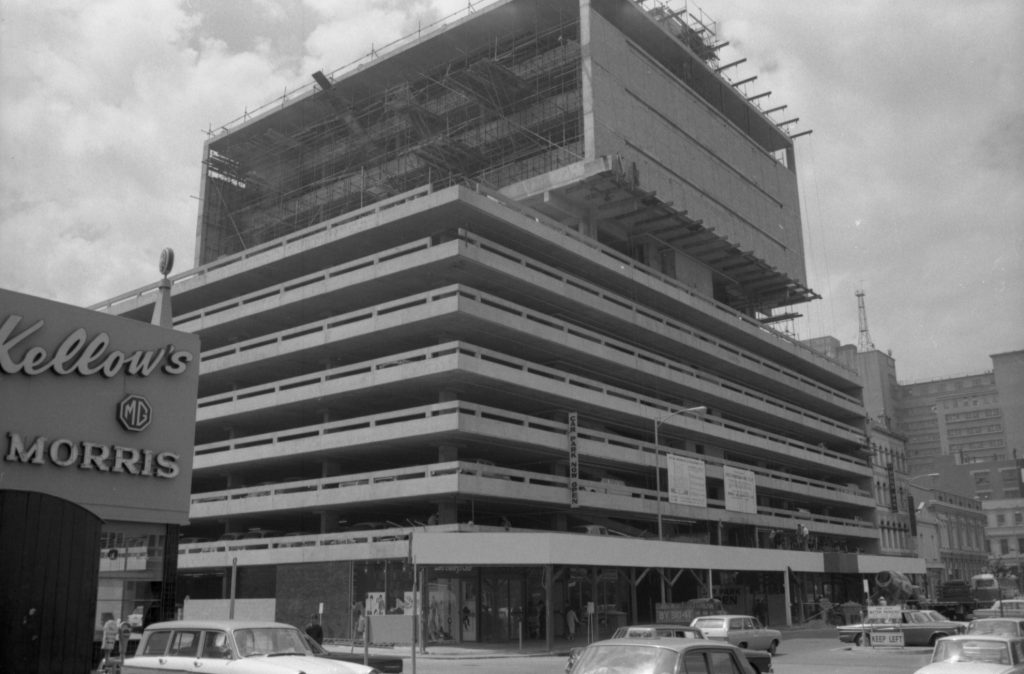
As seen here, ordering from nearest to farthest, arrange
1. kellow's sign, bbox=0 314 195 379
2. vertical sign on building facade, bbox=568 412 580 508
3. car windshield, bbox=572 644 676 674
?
1. car windshield, bbox=572 644 676 674
2. kellow's sign, bbox=0 314 195 379
3. vertical sign on building facade, bbox=568 412 580 508

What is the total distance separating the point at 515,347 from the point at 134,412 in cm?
2745

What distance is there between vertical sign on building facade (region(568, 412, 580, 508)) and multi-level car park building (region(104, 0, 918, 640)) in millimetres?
231

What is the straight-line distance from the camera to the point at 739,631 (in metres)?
32.0

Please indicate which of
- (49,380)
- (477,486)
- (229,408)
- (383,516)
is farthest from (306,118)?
(49,380)

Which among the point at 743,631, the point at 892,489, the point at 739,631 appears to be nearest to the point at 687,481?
the point at 743,631

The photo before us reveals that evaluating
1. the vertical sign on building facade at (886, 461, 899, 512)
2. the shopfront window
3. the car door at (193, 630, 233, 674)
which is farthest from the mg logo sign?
the vertical sign on building facade at (886, 461, 899, 512)

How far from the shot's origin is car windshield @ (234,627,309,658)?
14484 millimetres

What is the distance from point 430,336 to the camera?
49938mm

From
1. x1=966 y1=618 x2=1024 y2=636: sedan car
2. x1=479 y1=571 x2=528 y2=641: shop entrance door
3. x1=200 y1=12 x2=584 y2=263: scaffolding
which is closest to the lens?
x1=966 y1=618 x2=1024 y2=636: sedan car

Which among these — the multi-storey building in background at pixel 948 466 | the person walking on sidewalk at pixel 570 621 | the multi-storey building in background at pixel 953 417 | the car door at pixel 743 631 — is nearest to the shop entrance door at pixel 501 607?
the person walking on sidewalk at pixel 570 621

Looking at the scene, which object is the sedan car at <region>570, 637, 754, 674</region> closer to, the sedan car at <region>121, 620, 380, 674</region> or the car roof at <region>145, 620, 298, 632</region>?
the sedan car at <region>121, 620, 380, 674</region>

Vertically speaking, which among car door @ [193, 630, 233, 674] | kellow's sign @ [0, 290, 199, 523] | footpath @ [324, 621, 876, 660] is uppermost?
kellow's sign @ [0, 290, 199, 523]

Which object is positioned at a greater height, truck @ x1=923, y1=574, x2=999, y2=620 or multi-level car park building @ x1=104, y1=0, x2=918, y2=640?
multi-level car park building @ x1=104, y1=0, x2=918, y2=640

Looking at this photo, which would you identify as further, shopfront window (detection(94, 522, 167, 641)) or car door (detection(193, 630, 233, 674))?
shopfront window (detection(94, 522, 167, 641))
